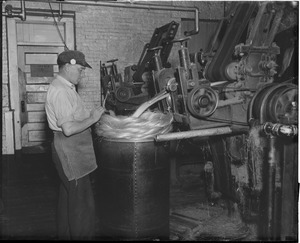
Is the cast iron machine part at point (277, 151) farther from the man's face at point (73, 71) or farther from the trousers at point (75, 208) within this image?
the man's face at point (73, 71)

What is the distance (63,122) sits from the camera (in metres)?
2.95

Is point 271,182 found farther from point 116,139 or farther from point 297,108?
point 116,139

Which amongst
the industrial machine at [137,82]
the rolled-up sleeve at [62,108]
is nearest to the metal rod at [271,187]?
the rolled-up sleeve at [62,108]

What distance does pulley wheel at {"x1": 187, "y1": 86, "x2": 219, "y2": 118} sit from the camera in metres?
3.17

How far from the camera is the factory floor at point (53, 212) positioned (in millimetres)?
3680

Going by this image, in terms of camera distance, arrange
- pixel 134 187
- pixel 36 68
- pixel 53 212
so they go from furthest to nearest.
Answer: pixel 36 68
pixel 53 212
pixel 134 187

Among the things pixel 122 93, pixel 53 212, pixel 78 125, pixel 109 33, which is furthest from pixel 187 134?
pixel 109 33

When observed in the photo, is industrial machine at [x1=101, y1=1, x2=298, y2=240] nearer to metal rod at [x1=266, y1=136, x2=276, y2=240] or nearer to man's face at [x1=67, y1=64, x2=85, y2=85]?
metal rod at [x1=266, y1=136, x2=276, y2=240]

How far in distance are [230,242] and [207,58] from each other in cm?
222

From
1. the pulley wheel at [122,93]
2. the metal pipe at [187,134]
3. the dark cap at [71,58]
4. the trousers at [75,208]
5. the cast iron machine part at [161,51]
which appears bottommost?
the trousers at [75,208]

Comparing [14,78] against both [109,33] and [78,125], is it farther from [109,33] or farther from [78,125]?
[78,125]

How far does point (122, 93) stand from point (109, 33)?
251 cm

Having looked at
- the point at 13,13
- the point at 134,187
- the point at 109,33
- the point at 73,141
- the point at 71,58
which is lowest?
the point at 134,187

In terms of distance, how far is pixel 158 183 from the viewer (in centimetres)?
340
